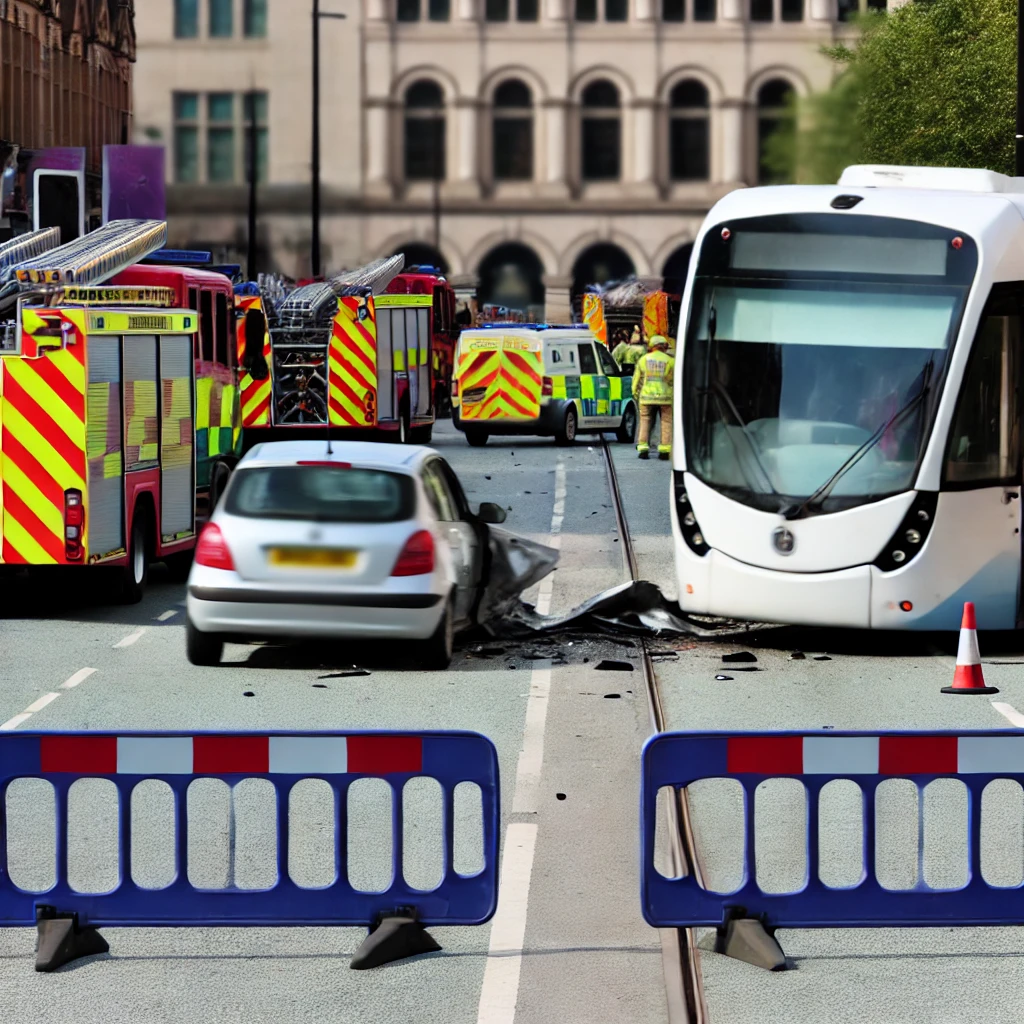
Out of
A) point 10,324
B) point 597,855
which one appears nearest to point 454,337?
point 10,324

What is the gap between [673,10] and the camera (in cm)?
9169

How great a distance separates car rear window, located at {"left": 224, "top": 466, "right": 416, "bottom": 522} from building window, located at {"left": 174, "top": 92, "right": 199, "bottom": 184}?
3705 centimetres

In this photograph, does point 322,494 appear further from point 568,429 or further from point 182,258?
point 568,429

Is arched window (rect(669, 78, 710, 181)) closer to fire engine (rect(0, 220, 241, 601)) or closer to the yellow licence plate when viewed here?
fire engine (rect(0, 220, 241, 601))

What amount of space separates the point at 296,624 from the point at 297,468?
90 centimetres

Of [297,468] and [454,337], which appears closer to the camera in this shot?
[297,468]

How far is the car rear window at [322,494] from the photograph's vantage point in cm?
1267

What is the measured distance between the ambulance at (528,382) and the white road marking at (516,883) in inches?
941

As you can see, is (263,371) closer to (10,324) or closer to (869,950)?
(10,324)

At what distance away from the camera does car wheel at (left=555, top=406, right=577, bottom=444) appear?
3703cm

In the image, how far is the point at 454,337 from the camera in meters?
48.7

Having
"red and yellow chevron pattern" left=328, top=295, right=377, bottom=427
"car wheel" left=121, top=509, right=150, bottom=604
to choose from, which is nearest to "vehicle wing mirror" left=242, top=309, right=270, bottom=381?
"car wheel" left=121, top=509, right=150, bottom=604

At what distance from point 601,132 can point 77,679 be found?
8144 cm


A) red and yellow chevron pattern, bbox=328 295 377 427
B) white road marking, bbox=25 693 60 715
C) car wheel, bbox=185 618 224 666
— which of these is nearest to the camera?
white road marking, bbox=25 693 60 715
